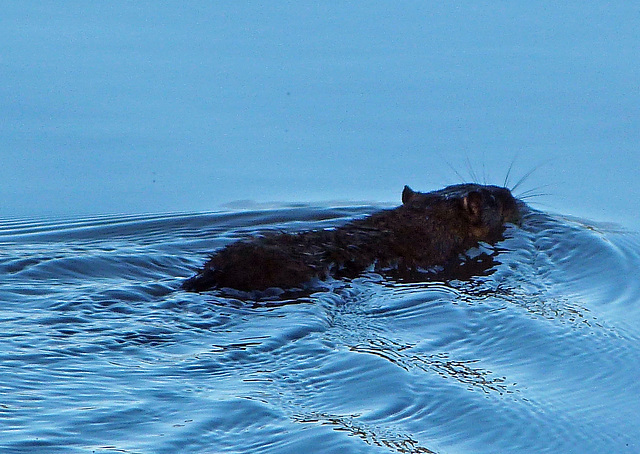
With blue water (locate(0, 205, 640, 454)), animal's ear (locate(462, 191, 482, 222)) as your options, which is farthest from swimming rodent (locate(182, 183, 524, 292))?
blue water (locate(0, 205, 640, 454))

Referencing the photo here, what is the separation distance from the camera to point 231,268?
316 inches

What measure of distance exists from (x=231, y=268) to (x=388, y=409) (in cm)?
200

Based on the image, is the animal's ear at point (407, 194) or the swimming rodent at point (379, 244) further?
the animal's ear at point (407, 194)

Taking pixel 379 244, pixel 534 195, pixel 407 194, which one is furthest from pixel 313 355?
pixel 534 195

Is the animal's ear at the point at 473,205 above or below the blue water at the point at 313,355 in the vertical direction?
above

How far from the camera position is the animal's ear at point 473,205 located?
9.82m

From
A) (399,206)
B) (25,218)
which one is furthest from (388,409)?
(25,218)

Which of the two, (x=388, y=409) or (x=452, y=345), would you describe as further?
(x=452, y=345)

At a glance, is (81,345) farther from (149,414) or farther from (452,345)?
(452,345)

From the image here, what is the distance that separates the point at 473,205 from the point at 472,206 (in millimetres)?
11

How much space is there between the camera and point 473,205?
9.82 meters

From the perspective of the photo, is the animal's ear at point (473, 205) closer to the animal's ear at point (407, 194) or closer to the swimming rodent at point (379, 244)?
the swimming rodent at point (379, 244)

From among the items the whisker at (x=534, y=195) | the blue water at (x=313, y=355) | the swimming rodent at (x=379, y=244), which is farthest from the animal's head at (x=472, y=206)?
the whisker at (x=534, y=195)

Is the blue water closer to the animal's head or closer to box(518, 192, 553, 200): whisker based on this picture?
the animal's head
